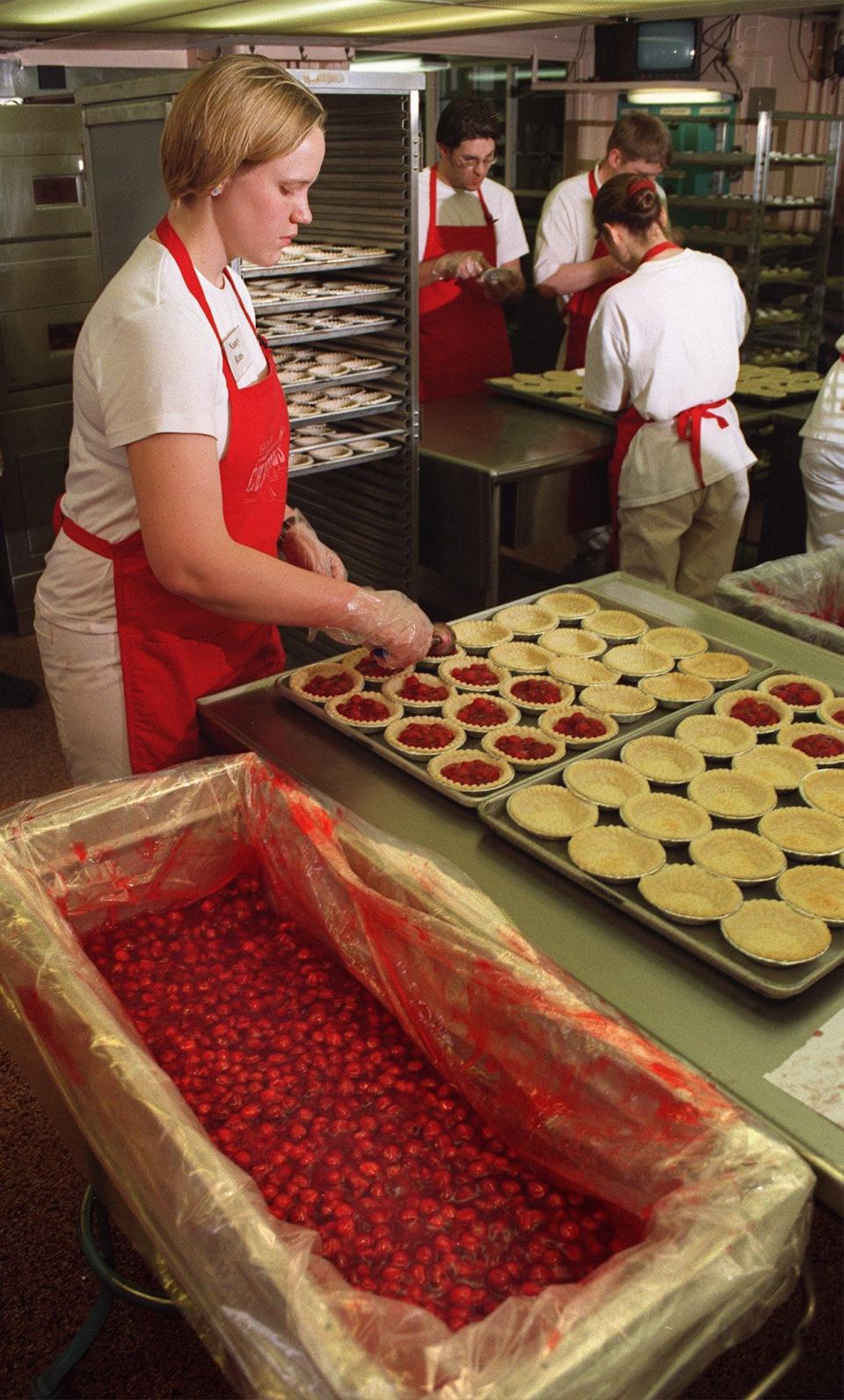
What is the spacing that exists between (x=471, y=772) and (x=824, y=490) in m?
2.05

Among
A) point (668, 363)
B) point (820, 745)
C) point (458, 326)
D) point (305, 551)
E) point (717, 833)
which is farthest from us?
point (458, 326)

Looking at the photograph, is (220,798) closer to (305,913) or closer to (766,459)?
(305,913)

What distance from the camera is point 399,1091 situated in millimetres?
1282

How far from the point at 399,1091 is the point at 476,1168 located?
140mm

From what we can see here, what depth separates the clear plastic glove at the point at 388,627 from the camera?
69.0 inches

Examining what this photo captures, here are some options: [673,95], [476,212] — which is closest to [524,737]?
[476,212]

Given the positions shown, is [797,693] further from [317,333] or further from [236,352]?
[317,333]

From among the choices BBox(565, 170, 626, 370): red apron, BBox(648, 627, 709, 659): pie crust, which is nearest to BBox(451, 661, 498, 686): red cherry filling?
BBox(648, 627, 709, 659): pie crust

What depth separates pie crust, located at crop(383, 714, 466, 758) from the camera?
1.80m

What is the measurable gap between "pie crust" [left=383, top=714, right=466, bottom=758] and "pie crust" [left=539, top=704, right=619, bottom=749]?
0.15m

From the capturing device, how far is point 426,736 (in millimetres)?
1848

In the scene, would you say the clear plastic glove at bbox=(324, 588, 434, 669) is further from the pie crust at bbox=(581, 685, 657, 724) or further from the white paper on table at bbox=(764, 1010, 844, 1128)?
the white paper on table at bbox=(764, 1010, 844, 1128)

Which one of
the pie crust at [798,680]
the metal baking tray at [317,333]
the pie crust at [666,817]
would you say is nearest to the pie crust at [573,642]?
the pie crust at [798,680]

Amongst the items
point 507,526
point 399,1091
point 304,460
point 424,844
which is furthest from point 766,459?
point 399,1091
